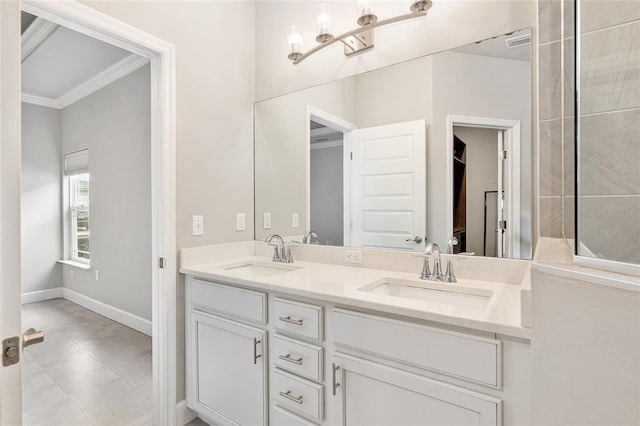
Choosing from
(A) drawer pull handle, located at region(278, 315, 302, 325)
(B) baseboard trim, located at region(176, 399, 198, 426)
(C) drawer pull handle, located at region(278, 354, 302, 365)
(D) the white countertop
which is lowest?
(B) baseboard trim, located at region(176, 399, 198, 426)

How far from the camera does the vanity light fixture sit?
1.62m

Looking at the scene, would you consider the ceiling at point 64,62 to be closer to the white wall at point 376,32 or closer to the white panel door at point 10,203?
the white wall at point 376,32

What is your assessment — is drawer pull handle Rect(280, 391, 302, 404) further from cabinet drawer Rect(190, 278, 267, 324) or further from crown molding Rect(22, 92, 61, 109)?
crown molding Rect(22, 92, 61, 109)

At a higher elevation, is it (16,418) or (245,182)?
(245,182)

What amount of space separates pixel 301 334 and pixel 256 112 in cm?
162

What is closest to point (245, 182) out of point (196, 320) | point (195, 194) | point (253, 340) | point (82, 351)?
point (195, 194)

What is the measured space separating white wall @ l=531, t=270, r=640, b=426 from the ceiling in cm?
352

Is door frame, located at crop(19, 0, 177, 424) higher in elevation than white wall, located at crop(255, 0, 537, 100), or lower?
lower

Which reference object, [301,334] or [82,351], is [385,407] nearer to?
[301,334]

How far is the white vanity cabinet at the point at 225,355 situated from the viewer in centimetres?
152

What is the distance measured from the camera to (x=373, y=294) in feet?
4.15

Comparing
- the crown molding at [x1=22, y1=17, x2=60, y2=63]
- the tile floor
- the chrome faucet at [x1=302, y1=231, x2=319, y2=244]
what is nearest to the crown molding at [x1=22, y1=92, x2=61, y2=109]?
the crown molding at [x1=22, y1=17, x2=60, y2=63]

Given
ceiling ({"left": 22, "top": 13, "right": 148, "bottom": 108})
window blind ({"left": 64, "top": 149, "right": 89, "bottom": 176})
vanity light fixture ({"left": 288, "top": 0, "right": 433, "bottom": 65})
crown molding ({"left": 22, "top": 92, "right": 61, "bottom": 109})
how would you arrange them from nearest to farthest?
vanity light fixture ({"left": 288, "top": 0, "right": 433, "bottom": 65}) < ceiling ({"left": 22, "top": 13, "right": 148, "bottom": 108}) < window blind ({"left": 64, "top": 149, "right": 89, "bottom": 176}) < crown molding ({"left": 22, "top": 92, "right": 61, "bottom": 109})

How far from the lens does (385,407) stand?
1.16 m
